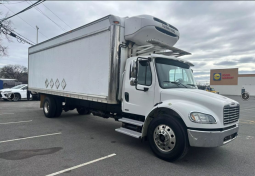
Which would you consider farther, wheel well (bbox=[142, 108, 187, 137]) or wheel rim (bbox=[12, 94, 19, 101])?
wheel rim (bbox=[12, 94, 19, 101])

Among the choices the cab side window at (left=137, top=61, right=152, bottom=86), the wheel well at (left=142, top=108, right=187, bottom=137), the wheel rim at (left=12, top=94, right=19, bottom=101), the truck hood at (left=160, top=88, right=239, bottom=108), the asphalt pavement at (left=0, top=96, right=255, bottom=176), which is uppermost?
the cab side window at (left=137, top=61, right=152, bottom=86)

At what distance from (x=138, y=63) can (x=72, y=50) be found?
3268mm

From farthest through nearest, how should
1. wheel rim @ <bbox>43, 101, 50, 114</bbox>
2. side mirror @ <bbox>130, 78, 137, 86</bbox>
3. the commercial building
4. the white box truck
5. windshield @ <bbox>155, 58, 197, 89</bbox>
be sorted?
the commercial building → wheel rim @ <bbox>43, 101, 50, 114</bbox> → side mirror @ <bbox>130, 78, 137, 86</bbox> → windshield @ <bbox>155, 58, 197, 89</bbox> → the white box truck

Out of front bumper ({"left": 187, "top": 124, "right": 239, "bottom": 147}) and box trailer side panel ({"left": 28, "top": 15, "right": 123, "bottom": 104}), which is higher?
box trailer side panel ({"left": 28, "top": 15, "right": 123, "bottom": 104})

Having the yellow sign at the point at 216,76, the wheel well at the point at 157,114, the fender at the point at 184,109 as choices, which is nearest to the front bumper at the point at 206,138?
the fender at the point at 184,109

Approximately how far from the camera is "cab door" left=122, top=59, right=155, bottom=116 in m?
4.67

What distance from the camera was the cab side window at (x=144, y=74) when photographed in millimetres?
4691

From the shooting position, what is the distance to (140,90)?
4.82m

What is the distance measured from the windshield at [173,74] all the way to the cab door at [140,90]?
0.22m

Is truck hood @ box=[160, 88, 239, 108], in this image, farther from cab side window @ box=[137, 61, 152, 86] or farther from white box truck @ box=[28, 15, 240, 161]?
cab side window @ box=[137, 61, 152, 86]

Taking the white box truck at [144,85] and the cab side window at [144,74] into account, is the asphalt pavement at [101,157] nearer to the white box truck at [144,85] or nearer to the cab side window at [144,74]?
the white box truck at [144,85]

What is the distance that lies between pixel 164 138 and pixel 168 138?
0.34ft

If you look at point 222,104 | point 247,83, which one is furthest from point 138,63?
point 247,83

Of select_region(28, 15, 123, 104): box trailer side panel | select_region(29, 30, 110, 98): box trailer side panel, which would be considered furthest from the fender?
select_region(29, 30, 110, 98): box trailer side panel
